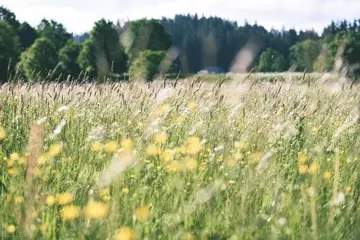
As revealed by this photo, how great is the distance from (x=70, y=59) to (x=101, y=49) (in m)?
3.58

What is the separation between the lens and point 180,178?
3.25 metres

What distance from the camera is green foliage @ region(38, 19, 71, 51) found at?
2661 inches

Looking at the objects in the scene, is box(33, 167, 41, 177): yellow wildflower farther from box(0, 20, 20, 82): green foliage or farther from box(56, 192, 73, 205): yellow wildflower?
box(0, 20, 20, 82): green foliage

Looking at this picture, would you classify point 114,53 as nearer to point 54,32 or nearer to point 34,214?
point 54,32

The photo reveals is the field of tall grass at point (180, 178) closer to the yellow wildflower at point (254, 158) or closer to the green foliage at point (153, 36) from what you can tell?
the yellow wildflower at point (254, 158)

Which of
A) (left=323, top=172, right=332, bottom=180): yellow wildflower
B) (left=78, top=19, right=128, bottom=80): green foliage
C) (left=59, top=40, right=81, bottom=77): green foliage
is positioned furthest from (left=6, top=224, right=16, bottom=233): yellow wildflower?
(left=78, top=19, right=128, bottom=80): green foliage

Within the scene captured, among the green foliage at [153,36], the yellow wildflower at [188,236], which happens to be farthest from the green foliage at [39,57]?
the yellow wildflower at [188,236]

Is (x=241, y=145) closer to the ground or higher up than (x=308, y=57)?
closer to the ground

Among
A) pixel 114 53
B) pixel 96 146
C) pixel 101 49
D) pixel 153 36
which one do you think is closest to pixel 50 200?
pixel 96 146

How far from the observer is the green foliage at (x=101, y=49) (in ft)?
169

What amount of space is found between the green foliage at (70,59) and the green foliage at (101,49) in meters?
0.79

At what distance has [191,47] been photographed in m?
138

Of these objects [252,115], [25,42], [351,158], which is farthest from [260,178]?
[25,42]

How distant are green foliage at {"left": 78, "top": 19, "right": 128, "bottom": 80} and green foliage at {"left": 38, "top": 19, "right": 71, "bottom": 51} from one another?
1331 cm
